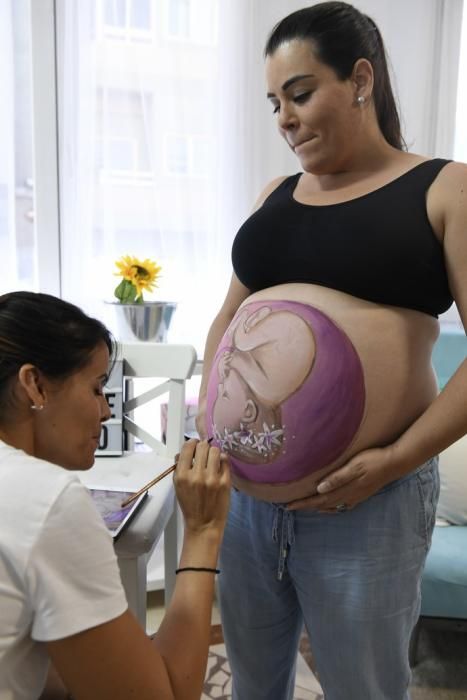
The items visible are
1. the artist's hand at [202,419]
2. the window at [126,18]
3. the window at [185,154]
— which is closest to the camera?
the artist's hand at [202,419]

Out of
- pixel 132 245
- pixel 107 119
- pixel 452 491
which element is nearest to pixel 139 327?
pixel 132 245

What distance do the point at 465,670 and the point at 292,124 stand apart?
1.50 m

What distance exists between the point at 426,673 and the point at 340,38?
154cm

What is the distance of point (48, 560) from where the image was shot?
1.89 feet

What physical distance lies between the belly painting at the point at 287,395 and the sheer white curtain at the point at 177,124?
1182 millimetres

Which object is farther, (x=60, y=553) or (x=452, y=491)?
(x=452, y=491)

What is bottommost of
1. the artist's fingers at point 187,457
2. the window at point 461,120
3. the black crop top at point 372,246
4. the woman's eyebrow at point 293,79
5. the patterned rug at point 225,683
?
the patterned rug at point 225,683

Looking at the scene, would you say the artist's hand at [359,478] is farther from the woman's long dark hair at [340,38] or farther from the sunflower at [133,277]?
the sunflower at [133,277]

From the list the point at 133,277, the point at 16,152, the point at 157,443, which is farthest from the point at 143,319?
the point at 16,152

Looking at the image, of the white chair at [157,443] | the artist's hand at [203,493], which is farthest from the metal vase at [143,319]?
the artist's hand at [203,493]

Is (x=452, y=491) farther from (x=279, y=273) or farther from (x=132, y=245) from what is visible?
(x=132, y=245)

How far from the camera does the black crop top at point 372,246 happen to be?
77cm

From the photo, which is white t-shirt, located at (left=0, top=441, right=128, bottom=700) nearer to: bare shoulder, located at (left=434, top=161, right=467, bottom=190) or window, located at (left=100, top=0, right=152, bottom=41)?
bare shoulder, located at (left=434, top=161, right=467, bottom=190)

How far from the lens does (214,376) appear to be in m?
0.92
